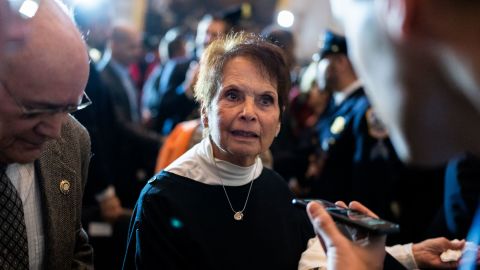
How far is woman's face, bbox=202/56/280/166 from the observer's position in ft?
7.20

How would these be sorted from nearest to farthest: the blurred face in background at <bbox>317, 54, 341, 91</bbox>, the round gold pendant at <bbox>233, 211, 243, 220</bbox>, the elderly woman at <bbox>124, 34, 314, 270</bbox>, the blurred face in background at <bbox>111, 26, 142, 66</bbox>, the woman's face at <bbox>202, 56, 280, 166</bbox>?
the elderly woman at <bbox>124, 34, 314, 270</bbox>, the round gold pendant at <bbox>233, 211, 243, 220</bbox>, the woman's face at <bbox>202, 56, 280, 166</bbox>, the blurred face in background at <bbox>317, 54, 341, 91</bbox>, the blurred face in background at <bbox>111, 26, 142, 66</bbox>

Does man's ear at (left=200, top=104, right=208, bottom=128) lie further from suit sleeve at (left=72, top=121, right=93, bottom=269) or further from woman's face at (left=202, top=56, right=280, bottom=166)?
suit sleeve at (left=72, top=121, right=93, bottom=269)

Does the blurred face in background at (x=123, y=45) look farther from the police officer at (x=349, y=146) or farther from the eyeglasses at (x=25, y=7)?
the eyeglasses at (x=25, y=7)

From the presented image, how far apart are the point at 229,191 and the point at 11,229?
83 centimetres

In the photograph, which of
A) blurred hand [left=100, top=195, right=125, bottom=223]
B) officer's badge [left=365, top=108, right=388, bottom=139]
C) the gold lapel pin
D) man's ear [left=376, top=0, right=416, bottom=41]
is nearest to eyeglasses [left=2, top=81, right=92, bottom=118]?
the gold lapel pin

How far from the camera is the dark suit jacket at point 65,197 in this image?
5.85 feet

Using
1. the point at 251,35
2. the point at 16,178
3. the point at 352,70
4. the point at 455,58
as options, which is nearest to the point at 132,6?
the point at 352,70

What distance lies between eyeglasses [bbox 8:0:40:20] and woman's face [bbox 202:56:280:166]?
0.98 metres

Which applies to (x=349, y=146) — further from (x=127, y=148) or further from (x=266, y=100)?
(x=127, y=148)

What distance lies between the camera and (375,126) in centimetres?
356

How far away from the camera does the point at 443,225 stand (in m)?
2.69

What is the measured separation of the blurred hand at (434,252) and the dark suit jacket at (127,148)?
309cm

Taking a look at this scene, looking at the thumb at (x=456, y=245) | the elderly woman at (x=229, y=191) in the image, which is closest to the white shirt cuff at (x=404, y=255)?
the thumb at (x=456, y=245)

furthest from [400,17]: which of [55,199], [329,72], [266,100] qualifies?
[329,72]
